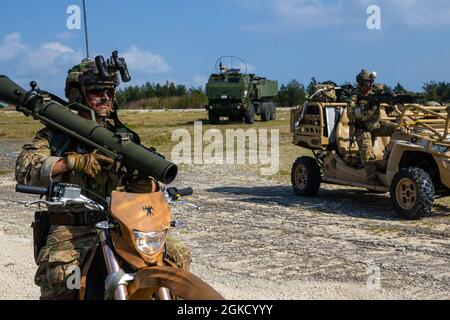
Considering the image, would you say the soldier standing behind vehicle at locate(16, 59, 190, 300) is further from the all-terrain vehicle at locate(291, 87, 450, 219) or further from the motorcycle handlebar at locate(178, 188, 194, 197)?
the all-terrain vehicle at locate(291, 87, 450, 219)

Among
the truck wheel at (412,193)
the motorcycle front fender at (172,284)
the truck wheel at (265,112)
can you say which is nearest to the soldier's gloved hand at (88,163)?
the motorcycle front fender at (172,284)

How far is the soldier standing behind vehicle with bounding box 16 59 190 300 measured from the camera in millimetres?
3684

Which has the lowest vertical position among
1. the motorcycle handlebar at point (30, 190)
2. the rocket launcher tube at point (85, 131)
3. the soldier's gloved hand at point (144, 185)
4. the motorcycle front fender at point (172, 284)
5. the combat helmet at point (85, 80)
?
A: the motorcycle front fender at point (172, 284)

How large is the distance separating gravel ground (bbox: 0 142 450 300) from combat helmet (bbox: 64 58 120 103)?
2203mm

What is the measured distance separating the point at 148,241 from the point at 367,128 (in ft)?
24.8

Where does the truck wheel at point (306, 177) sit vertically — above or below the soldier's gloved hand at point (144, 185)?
→ below

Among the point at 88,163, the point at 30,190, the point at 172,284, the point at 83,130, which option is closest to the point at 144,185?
the point at 88,163

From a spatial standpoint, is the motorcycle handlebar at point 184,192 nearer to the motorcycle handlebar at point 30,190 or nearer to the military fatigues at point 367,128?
the motorcycle handlebar at point 30,190

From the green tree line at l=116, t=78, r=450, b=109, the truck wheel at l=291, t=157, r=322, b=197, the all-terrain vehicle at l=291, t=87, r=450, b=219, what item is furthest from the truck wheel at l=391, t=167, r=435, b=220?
the green tree line at l=116, t=78, r=450, b=109

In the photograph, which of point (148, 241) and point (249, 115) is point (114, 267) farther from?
point (249, 115)

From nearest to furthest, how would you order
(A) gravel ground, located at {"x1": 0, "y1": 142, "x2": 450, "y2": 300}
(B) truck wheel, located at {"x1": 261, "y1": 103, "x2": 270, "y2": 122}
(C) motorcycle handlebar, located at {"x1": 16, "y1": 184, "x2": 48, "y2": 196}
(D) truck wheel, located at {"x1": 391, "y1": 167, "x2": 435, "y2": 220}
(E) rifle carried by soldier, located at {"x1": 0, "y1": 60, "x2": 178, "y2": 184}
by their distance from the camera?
(C) motorcycle handlebar, located at {"x1": 16, "y1": 184, "x2": 48, "y2": 196}
(E) rifle carried by soldier, located at {"x1": 0, "y1": 60, "x2": 178, "y2": 184}
(A) gravel ground, located at {"x1": 0, "y1": 142, "x2": 450, "y2": 300}
(D) truck wheel, located at {"x1": 391, "y1": 167, "x2": 435, "y2": 220}
(B) truck wheel, located at {"x1": 261, "y1": 103, "x2": 270, "y2": 122}

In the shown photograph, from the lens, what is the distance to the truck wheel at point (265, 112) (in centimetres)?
3173
